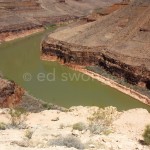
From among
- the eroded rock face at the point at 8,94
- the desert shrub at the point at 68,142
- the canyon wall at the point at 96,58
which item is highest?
the desert shrub at the point at 68,142

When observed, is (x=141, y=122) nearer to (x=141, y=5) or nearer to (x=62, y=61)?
(x=62, y=61)

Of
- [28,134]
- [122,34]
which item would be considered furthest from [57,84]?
[28,134]

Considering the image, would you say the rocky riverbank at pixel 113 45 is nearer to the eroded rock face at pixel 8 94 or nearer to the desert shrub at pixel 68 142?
the eroded rock face at pixel 8 94

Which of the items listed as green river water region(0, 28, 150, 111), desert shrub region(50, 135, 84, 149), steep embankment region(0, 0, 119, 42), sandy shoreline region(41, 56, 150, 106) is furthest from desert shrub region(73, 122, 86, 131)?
steep embankment region(0, 0, 119, 42)

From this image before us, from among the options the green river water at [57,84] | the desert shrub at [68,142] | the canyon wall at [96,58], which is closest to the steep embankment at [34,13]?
the green river water at [57,84]

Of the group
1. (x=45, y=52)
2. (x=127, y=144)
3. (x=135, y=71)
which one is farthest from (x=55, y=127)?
(x=45, y=52)

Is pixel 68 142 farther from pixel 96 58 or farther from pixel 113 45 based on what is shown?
pixel 113 45

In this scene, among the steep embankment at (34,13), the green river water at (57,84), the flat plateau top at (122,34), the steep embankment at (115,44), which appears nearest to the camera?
the green river water at (57,84)
